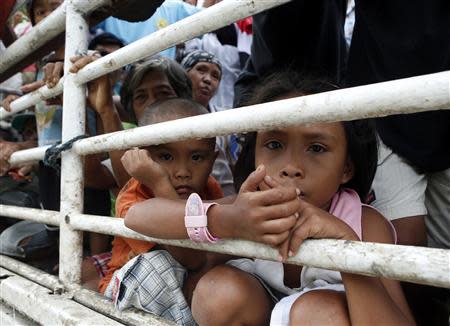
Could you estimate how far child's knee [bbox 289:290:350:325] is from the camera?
82 centimetres

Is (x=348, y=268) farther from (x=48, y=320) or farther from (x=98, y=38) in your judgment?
(x=98, y=38)

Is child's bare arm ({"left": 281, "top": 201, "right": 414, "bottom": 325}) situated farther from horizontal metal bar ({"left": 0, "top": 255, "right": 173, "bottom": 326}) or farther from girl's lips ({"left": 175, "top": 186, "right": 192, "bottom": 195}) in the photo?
girl's lips ({"left": 175, "top": 186, "right": 192, "bottom": 195})

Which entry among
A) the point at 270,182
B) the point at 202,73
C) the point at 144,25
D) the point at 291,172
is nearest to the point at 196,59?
the point at 202,73

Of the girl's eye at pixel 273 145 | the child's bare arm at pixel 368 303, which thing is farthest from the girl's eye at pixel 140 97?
the child's bare arm at pixel 368 303

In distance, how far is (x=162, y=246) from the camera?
137 centimetres

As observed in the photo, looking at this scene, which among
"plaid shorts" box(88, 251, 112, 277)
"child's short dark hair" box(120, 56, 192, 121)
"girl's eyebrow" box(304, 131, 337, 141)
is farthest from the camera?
"child's short dark hair" box(120, 56, 192, 121)

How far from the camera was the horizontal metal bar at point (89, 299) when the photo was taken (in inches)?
43.4

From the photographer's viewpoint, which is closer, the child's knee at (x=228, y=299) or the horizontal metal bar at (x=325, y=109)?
the horizontal metal bar at (x=325, y=109)

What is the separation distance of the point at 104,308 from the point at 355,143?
2.60 feet

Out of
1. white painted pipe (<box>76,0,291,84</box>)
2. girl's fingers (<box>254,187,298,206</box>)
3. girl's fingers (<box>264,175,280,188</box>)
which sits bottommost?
girl's fingers (<box>254,187,298,206</box>)

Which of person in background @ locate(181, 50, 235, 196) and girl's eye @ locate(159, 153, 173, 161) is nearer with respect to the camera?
girl's eye @ locate(159, 153, 173, 161)

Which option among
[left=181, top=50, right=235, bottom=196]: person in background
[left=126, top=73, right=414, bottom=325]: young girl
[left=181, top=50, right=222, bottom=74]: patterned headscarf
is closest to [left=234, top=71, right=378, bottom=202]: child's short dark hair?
[left=126, top=73, right=414, bottom=325]: young girl

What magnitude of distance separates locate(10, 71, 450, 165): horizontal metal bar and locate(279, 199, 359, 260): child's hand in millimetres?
168

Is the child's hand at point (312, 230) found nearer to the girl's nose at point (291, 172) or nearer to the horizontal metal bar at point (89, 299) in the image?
the girl's nose at point (291, 172)
